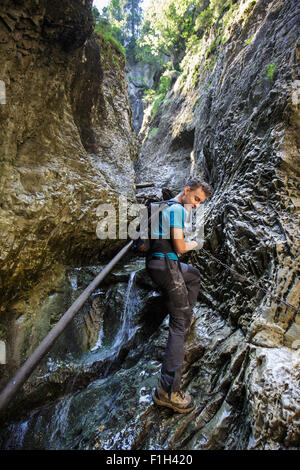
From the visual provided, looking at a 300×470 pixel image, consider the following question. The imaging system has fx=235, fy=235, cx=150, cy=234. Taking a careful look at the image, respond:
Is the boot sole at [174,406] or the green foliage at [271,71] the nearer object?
the boot sole at [174,406]

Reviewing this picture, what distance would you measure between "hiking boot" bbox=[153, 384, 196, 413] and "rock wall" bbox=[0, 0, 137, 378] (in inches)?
107

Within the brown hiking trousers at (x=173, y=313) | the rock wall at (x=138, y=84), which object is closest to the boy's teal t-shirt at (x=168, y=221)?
the brown hiking trousers at (x=173, y=313)

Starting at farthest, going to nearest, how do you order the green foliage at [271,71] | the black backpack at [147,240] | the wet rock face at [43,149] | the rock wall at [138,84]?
the rock wall at [138,84], the green foliage at [271,71], the wet rock face at [43,149], the black backpack at [147,240]

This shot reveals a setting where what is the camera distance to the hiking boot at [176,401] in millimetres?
2898

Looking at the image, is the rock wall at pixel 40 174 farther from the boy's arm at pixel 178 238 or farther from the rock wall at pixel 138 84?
the rock wall at pixel 138 84

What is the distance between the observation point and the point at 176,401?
2.91 m

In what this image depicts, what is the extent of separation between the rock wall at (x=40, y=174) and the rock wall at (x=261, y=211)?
3.00m

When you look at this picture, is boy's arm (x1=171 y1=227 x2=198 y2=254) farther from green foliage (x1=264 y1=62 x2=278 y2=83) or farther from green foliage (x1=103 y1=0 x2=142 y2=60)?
green foliage (x1=103 y1=0 x2=142 y2=60)

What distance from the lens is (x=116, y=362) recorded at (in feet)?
15.4

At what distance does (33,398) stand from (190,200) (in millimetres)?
4250

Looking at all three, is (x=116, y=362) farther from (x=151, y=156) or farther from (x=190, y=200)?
(x=151, y=156)

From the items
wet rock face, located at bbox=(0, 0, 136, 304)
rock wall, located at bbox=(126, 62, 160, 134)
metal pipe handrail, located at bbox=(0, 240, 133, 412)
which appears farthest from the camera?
rock wall, located at bbox=(126, 62, 160, 134)

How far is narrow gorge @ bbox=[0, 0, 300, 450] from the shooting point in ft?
9.27

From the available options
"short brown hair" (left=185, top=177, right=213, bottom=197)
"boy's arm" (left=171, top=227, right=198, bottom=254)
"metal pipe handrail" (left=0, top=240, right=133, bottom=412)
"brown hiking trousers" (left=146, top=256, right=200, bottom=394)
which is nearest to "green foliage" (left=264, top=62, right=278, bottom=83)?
"short brown hair" (left=185, top=177, right=213, bottom=197)
